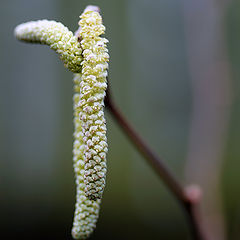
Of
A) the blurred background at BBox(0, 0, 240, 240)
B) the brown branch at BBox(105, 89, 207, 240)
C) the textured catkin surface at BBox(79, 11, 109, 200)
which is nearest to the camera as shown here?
the textured catkin surface at BBox(79, 11, 109, 200)

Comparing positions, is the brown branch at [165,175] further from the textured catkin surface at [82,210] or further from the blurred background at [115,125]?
the blurred background at [115,125]

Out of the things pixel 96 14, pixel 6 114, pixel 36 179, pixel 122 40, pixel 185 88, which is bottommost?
pixel 36 179

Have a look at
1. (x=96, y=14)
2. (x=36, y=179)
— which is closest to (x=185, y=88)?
(x=36, y=179)

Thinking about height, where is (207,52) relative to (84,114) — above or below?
above

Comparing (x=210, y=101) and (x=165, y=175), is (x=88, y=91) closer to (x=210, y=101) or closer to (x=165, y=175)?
(x=165, y=175)

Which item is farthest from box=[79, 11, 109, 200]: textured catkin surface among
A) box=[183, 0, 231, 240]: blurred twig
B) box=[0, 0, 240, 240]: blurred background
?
box=[0, 0, 240, 240]: blurred background

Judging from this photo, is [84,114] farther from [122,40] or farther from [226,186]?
[122,40]

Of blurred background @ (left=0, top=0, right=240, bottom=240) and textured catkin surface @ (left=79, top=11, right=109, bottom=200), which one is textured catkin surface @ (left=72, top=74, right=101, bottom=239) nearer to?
textured catkin surface @ (left=79, top=11, right=109, bottom=200)

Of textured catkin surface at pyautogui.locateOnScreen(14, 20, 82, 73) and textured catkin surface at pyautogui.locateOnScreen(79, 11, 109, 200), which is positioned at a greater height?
textured catkin surface at pyautogui.locateOnScreen(14, 20, 82, 73)
